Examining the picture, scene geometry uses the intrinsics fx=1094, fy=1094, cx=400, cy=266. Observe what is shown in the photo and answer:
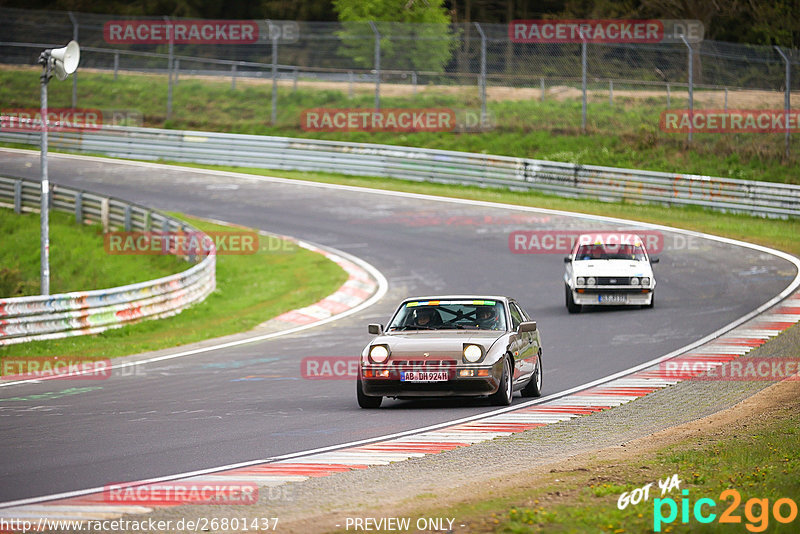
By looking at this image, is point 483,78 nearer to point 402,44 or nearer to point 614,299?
point 402,44

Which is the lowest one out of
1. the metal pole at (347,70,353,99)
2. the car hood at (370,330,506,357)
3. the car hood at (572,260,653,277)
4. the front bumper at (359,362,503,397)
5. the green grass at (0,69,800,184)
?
the front bumper at (359,362,503,397)

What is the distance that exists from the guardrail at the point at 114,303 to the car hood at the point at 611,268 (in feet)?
25.8

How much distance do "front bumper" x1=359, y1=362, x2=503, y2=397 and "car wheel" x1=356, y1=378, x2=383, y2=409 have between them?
15cm

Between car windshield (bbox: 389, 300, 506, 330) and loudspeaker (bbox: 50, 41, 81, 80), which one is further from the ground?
loudspeaker (bbox: 50, 41, 81, 80)

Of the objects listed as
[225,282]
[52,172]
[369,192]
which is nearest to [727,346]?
[225,282]

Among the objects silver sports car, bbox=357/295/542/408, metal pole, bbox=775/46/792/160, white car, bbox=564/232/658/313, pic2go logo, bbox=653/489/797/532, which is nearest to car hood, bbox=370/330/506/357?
silver sports car, bbox=357/295/542/408

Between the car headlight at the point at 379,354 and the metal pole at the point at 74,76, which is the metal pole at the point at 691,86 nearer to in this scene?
the metal pole at the point at 74,76

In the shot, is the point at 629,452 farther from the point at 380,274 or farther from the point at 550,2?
the point at 550,2

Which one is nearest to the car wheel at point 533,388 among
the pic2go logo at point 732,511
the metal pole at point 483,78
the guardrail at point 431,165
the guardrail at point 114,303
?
the pic2go logo at point 732,511

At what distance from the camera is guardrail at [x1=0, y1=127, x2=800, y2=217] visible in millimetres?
32094

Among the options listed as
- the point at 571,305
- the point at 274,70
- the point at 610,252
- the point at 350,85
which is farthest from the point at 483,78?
the point at 571,305

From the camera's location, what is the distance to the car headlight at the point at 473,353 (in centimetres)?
1177

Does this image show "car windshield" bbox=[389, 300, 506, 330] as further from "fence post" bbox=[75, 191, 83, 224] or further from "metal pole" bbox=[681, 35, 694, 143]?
"metal pole" bbox=[681, 35, 694, 143]

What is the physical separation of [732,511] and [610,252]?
15576 millimetres
